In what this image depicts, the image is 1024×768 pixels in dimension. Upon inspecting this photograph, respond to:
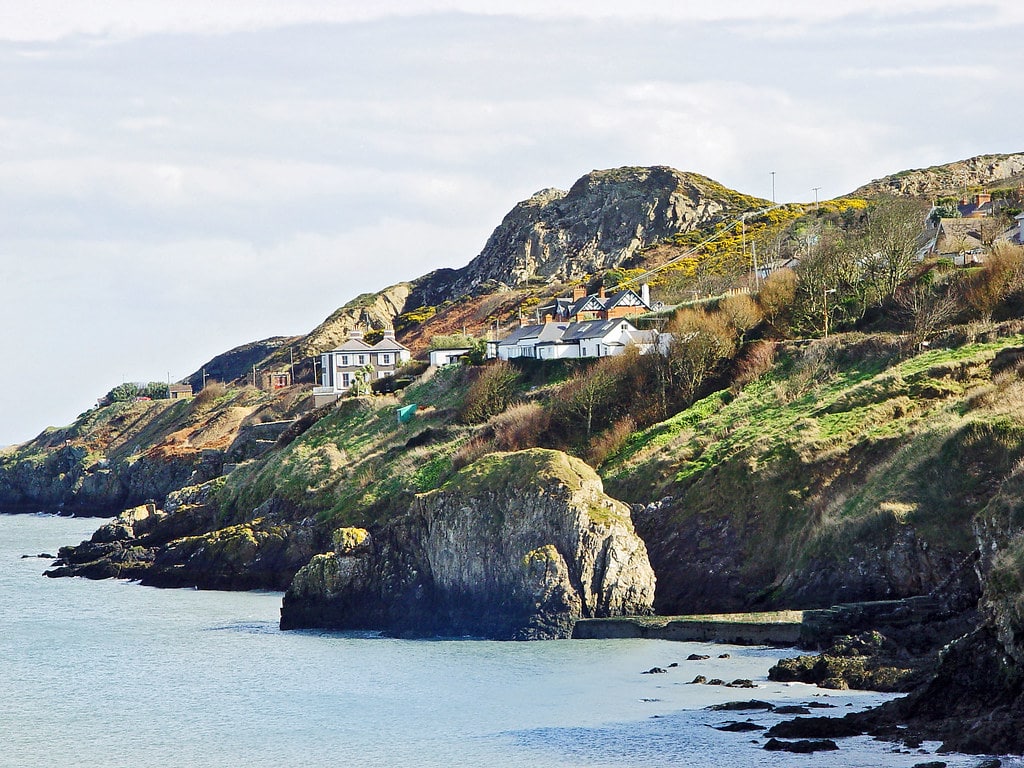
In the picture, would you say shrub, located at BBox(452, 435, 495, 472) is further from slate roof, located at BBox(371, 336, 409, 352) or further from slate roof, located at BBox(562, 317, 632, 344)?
slate roof, located at BBox(371, 336, 409, 352)

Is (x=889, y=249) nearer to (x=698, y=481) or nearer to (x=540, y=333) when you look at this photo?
(x=698, y=481)

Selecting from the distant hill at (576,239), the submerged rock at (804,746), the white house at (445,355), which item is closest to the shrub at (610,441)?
the white house at (445,355)

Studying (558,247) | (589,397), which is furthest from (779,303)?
(558,247)

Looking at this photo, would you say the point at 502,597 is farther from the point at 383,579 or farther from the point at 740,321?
the point at 740,321

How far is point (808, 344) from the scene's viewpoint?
71312 millimetres

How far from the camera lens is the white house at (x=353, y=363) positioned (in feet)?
390

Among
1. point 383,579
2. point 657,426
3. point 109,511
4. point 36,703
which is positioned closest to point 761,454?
point 657,426

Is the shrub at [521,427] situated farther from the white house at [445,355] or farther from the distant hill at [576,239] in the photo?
the distant hill at [576,239]

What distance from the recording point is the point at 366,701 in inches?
1599

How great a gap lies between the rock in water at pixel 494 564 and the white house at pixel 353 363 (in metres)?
62.9

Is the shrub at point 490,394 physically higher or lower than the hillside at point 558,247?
lower

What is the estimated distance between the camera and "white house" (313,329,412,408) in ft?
390

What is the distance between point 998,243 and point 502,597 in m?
43.0

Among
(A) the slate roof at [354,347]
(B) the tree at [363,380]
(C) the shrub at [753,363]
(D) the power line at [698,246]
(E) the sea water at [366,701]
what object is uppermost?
(D) the power line at [698,246]
